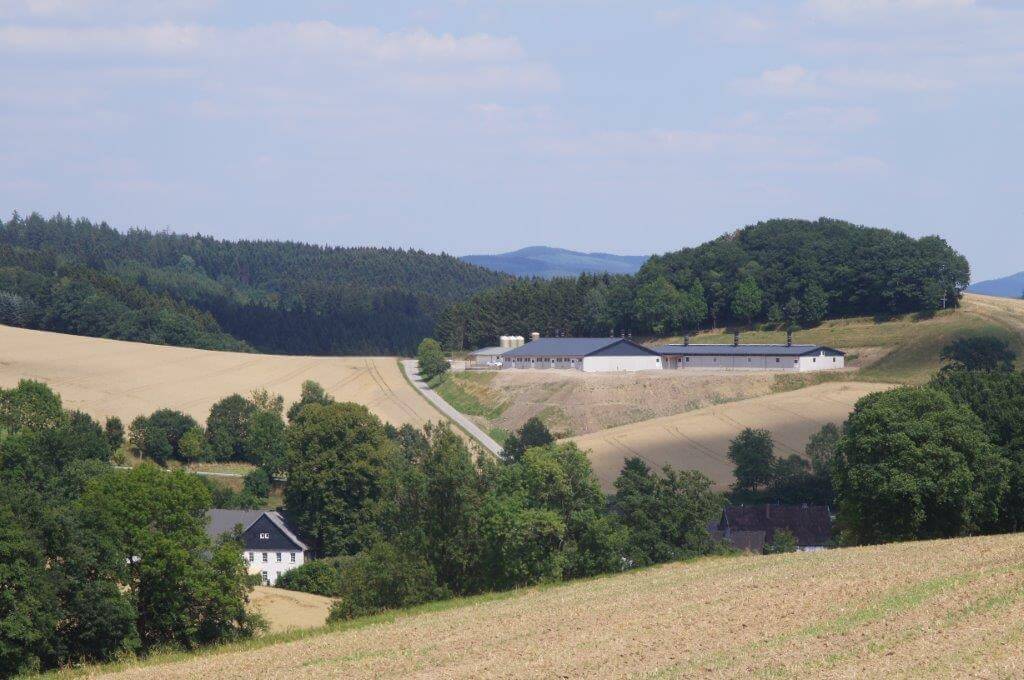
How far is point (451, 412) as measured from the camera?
363 ft

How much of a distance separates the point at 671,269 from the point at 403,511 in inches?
4191

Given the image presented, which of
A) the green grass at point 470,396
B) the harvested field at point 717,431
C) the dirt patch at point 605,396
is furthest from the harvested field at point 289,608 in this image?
the green grass at point 470,396

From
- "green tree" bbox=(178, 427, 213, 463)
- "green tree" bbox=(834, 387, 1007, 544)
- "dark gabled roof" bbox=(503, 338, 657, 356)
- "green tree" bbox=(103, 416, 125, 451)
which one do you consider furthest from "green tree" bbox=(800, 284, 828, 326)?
"green tree" bbox=(834, 387, 1007, 544)

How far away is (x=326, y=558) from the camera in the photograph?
68750 millimetres

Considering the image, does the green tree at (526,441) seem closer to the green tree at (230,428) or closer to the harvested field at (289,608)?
the green tree at (230,428)

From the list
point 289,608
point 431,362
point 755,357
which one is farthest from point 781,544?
point 431,362

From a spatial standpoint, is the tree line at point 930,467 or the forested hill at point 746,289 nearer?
the tree line at point 930,467

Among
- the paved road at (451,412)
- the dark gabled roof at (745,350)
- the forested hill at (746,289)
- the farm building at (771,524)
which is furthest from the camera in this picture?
the forested hill at (746,289)

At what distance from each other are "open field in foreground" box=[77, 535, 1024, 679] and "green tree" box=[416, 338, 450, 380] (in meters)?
91.2

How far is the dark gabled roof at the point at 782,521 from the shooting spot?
6688 centimetres

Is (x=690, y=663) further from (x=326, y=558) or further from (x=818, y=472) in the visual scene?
(x=818, y=472)

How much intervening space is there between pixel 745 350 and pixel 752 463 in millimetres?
44928

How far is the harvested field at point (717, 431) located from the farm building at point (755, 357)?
9138 millimetres

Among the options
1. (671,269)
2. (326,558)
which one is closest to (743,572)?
(326,558)
